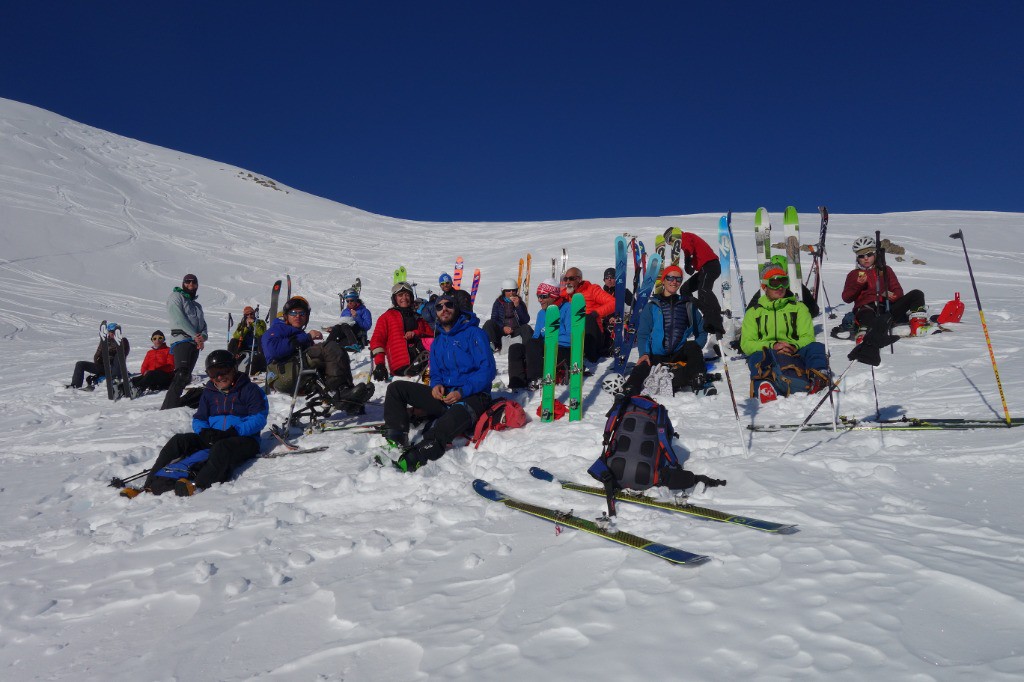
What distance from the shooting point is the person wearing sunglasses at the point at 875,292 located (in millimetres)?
8336

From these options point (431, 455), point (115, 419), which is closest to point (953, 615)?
point (431, 455)

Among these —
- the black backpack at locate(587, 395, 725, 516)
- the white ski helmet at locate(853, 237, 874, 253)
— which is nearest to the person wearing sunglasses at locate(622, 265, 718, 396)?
the black backpack at locate(587, 395, 725, 516)

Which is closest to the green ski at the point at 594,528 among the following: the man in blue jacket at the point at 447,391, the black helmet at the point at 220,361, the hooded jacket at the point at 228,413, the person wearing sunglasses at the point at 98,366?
the man in blue jacket at the point at 447,391

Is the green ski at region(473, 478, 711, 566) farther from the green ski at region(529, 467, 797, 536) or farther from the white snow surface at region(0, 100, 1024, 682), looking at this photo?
the green ski at region(529, 467, 797, 536)

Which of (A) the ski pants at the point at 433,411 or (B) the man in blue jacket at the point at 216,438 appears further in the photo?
(A) the ski pants at the point at 433,411

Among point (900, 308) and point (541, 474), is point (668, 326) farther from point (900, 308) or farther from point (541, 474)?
point (900, 308)

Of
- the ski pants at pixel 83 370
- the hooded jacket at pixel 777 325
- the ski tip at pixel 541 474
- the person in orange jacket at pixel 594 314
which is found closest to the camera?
the ski tip at pixel 541 474

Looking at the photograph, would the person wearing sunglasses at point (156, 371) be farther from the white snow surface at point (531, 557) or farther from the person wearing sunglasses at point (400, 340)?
the person wearing sunglasses at point (400, 340)

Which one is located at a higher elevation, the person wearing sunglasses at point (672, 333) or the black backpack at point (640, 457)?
the person wearing sunglasses at point (672, 333)

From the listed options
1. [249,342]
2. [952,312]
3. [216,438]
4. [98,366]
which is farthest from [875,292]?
[98,366]

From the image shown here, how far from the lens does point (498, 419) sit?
19.0 ft

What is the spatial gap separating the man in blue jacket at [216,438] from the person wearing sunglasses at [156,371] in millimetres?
4277

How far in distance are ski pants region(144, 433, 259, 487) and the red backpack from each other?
216 cm

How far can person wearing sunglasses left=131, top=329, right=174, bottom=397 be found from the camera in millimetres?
8797
